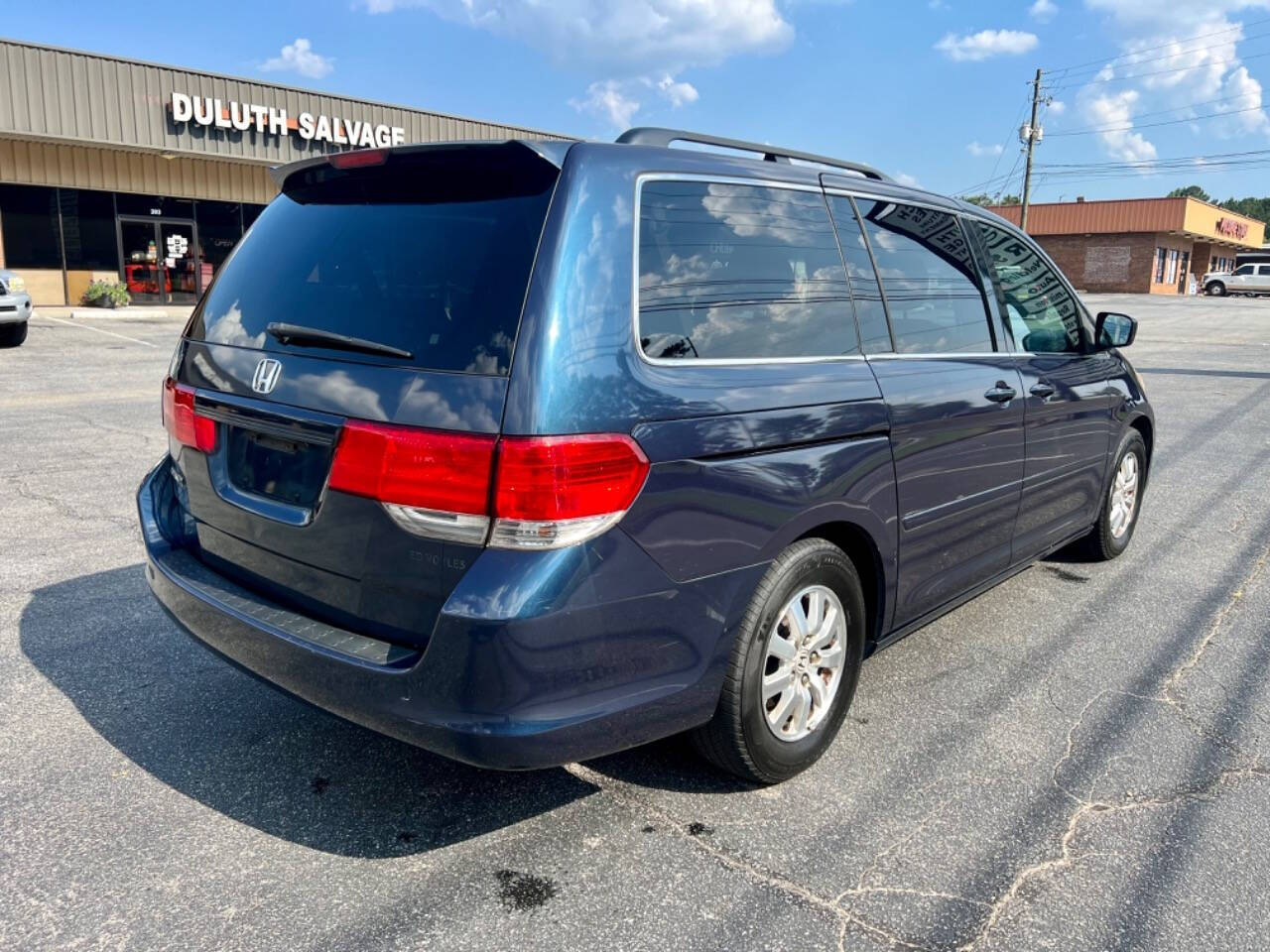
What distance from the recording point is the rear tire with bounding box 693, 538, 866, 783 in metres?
2.71

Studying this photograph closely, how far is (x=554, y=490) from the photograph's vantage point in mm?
2199

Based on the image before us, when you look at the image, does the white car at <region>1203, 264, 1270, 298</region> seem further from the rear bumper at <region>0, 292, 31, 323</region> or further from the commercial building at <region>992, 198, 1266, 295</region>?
the rear bumper at <region>0, 292, 31, 323</region>

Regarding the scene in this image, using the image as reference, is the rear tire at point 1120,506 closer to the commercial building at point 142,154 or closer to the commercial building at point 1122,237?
the commercial building at point 142,154

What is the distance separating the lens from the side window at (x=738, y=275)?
8.38 ft

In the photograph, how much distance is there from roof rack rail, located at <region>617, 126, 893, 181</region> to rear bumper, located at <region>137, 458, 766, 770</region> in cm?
121

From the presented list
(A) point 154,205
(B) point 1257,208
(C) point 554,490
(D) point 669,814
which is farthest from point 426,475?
(B) point 1257,208

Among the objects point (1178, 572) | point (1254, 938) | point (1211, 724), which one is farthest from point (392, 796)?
point (1178, 572)

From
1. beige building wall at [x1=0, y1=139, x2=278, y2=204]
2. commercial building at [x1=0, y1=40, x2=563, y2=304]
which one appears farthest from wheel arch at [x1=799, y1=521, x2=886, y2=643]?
beige building wall at [x1=0, y1=139, x2=278, y2=204]

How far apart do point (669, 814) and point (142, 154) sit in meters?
25.6

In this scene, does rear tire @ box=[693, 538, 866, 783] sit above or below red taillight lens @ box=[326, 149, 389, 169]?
below

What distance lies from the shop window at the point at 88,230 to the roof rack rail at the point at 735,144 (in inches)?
967

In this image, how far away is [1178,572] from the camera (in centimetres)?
525

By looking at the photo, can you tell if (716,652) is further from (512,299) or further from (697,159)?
(697,159)

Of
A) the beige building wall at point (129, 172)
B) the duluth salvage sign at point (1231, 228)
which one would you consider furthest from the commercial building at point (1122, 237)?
the beige building wall at point (129, 172)
